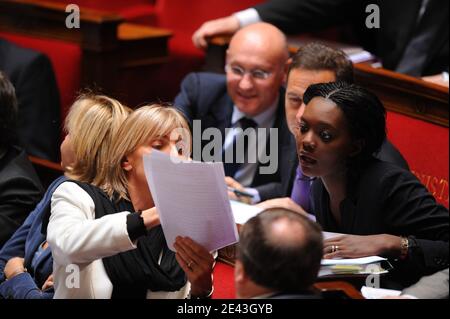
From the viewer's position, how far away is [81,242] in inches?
72.4

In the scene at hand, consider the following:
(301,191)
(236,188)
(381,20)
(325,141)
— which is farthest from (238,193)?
(381,20)

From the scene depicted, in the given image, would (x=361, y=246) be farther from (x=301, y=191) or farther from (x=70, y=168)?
(x=70, y=168)

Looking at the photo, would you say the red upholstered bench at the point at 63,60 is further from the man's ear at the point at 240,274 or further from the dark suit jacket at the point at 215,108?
the man's ear at the point at 240,274

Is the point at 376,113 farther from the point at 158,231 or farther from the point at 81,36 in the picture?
the point at 81,36

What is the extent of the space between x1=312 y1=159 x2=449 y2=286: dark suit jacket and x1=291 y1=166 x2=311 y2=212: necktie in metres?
0.31

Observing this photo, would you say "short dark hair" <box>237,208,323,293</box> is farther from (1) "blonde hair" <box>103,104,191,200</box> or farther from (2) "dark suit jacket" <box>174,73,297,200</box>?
(2) "dark suit jacket" <box>174,73,297,200</box>

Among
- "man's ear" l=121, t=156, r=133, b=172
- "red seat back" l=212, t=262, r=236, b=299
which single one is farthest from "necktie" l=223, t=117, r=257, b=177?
"man's ear" l=121, t=156, r=133, b=172

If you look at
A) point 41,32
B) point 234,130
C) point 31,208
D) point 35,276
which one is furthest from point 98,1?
point 35,276

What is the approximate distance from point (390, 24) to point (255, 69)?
2.30ft

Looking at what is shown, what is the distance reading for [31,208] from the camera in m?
2.65

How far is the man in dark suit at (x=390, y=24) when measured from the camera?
334 centimetres

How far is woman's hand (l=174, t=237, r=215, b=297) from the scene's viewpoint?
1906 millimetres
